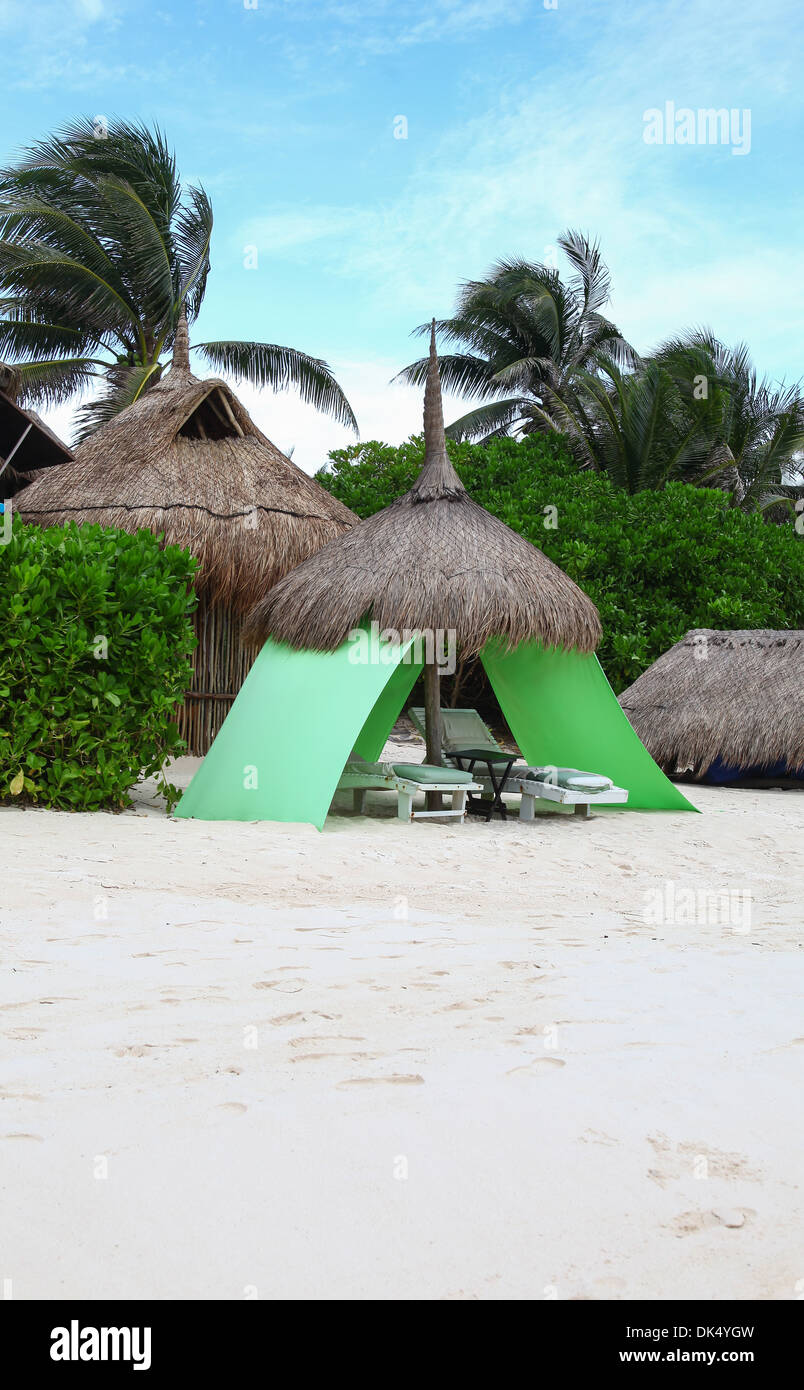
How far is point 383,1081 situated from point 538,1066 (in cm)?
44

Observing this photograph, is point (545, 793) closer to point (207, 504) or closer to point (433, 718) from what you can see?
point (433, 718)

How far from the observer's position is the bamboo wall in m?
12.6

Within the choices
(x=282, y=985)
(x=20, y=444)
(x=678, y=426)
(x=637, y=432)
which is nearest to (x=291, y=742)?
(x=282, y=985)

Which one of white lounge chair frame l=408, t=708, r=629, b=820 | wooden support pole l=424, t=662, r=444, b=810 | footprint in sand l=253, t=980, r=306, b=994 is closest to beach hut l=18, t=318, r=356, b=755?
wooden support pole l=424, t=662, r=444, b=810

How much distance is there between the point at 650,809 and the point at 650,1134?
705 cm

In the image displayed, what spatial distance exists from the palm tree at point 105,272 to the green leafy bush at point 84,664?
12.0m

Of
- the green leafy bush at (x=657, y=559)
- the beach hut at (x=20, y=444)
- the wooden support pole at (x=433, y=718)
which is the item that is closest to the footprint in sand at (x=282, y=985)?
the wooden support pole at (x=433, y=718)

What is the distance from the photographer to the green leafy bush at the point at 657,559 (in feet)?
50.1

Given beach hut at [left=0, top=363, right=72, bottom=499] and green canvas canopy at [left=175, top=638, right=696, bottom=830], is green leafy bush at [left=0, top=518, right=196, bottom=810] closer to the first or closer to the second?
green canvas canopy at [left=175, top=638, right=696, bottom=830]

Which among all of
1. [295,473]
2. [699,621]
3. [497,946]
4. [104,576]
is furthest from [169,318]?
[497,946]

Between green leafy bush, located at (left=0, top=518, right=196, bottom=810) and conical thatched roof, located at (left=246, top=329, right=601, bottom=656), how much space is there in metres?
1.07

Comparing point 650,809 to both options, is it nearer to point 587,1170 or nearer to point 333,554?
point 333,554

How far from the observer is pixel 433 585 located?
7949 millimetres
